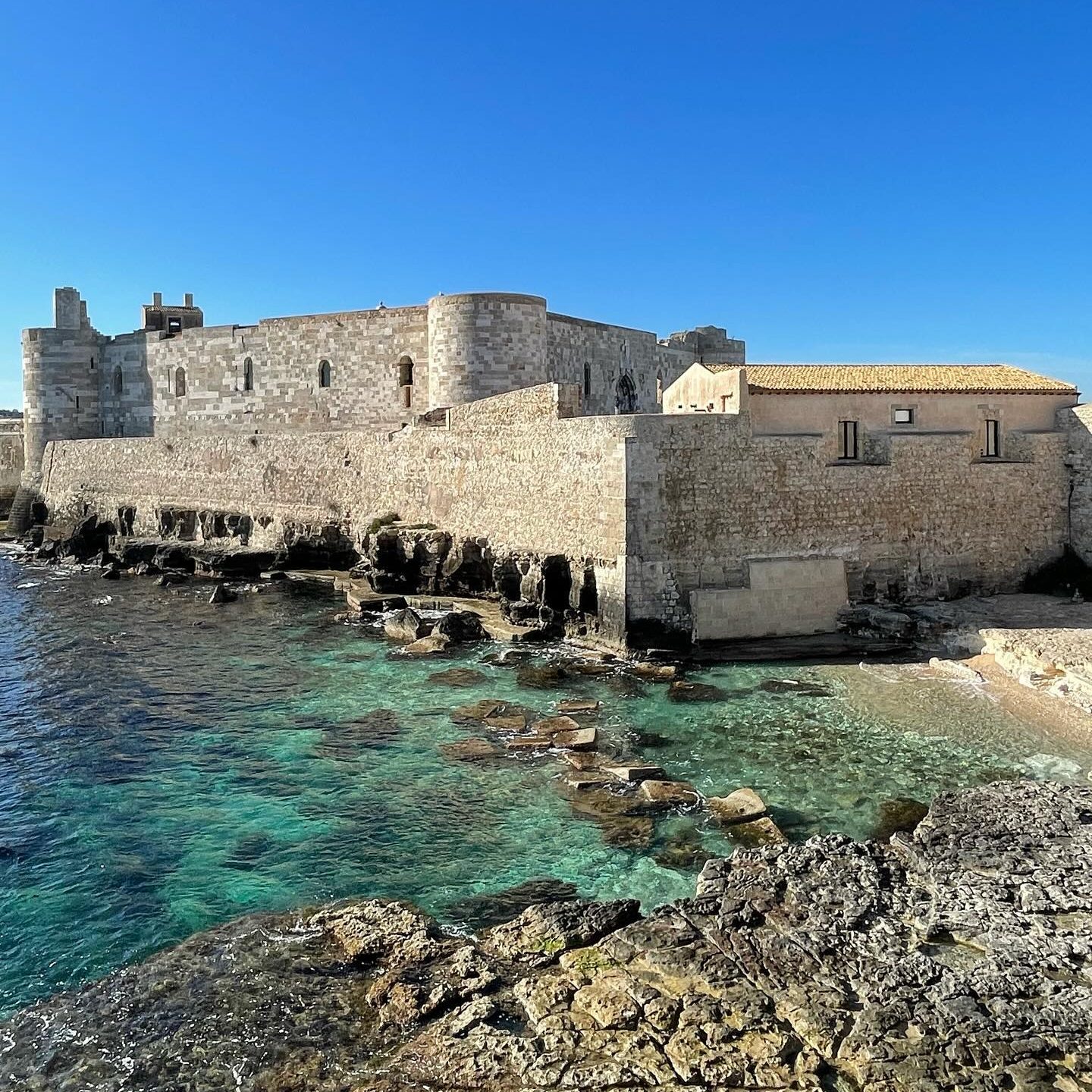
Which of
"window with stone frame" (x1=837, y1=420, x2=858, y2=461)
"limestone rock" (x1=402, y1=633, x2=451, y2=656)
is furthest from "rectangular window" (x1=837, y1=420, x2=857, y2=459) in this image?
"limestone rock" (x1=402, y1=633, x2=451, y2=656)

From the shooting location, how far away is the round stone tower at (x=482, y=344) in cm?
2705

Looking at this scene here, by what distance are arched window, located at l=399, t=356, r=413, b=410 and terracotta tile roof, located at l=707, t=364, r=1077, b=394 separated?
13496mm

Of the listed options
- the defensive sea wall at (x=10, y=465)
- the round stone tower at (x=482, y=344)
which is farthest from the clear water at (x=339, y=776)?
the defensive sea wall at (x=10, y=465)

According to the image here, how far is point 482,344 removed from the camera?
2708 cm

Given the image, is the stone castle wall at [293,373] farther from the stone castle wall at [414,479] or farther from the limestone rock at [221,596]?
the limestone rock at [221,596]

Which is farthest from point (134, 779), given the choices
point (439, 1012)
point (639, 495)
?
point (639, 495)

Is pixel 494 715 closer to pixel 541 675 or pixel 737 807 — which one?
pixel 541 675

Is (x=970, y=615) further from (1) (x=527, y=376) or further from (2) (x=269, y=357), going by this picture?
(2) (x=269, y=357)

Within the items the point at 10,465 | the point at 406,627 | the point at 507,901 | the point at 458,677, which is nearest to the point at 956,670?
the point at 458,677

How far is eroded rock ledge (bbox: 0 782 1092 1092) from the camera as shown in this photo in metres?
5.70

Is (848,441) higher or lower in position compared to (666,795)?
higher

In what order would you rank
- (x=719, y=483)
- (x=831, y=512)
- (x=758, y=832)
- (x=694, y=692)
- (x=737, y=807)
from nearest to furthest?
(x=758, y=832)
(x=737, y=807)
(x=694, y=692)
(x=719, y=483)
(x=831, y=512)

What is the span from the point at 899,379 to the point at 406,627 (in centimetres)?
1096

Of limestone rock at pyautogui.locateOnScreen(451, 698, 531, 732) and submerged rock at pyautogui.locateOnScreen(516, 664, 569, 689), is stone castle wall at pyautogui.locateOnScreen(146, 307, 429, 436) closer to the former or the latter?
submerged rock at pyautogui.locateOnScreen(516, 664, 569, 689)
